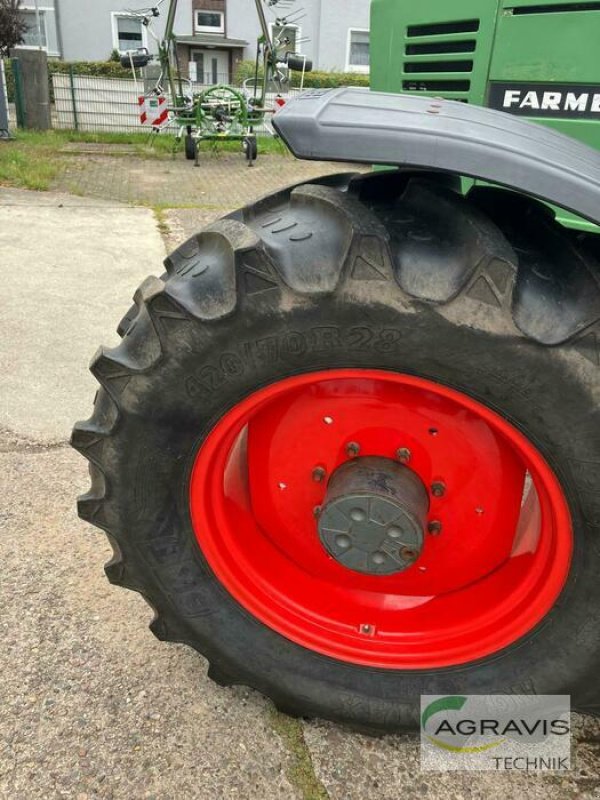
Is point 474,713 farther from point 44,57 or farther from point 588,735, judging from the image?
point 44,57

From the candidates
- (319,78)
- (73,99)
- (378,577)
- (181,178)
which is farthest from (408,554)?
(319,78)

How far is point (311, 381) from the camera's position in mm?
1280

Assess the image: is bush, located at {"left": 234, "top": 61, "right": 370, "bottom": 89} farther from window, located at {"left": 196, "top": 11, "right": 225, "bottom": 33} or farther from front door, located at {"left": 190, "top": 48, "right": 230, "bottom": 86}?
front door, located at {"left": 190, "top": 48, "right": 230, "bottom": 86}

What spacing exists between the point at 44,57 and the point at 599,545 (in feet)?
42.5

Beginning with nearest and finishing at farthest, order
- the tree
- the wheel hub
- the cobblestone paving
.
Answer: the wheel hub < the cobblestone paving < the tree

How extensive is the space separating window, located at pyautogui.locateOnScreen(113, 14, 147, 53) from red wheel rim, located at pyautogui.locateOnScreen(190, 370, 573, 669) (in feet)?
81.1

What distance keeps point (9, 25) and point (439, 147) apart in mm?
20698

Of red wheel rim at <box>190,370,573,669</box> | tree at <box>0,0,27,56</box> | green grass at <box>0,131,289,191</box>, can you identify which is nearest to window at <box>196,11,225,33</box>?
tree at <box>0,0,27,56</box>

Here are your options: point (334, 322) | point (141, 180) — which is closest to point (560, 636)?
point (334, 322)

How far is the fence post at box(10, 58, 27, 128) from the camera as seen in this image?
11188 mm

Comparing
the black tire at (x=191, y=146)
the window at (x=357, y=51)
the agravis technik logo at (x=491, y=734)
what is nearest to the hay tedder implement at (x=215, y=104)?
the black tire at (x=191, y=146)

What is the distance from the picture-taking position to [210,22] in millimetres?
23203

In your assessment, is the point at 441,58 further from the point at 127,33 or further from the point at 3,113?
the point at 127,33

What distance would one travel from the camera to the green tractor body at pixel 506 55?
6.14 ft
